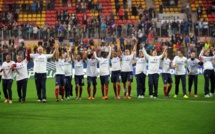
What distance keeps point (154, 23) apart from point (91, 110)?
99.0 ft

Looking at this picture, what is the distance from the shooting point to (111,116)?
21.4 meters

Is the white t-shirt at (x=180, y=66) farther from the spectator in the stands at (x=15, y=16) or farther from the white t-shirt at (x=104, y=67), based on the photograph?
the spectator in the stands at (x=15, y=16)

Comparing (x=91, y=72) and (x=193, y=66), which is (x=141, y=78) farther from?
(x=193, y=66)

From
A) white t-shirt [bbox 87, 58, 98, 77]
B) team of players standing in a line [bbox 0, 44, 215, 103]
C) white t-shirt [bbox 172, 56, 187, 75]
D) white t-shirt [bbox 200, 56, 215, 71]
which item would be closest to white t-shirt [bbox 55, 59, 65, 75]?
team of players standing in a line [bbox 0, 44, 215, 103]

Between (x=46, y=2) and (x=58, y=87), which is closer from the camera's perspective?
(x=58, y=87)

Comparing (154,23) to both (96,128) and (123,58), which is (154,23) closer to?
(123,58)

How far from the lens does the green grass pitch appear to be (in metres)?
18.0

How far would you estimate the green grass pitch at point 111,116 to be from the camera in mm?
17953

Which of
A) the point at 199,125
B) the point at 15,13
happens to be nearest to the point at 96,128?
the point at 199,125

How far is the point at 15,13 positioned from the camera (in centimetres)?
5538

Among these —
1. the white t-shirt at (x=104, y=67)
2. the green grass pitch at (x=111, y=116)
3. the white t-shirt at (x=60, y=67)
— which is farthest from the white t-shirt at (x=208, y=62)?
the white t-shirt at (x=60, y=67)

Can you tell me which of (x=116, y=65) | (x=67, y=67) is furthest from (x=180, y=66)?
(x=67, y=67)

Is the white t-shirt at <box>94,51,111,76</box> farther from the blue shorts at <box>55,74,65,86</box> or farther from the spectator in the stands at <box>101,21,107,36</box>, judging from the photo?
the spectator in the stands at <box>101,21,107,36</box>

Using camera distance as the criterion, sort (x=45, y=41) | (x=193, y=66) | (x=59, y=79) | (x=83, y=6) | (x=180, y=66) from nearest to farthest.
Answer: (x=59, y=79) → (x=180, y=66) → (x=193, y=66) → (x=45, y=41) → (x=83, y=6)
